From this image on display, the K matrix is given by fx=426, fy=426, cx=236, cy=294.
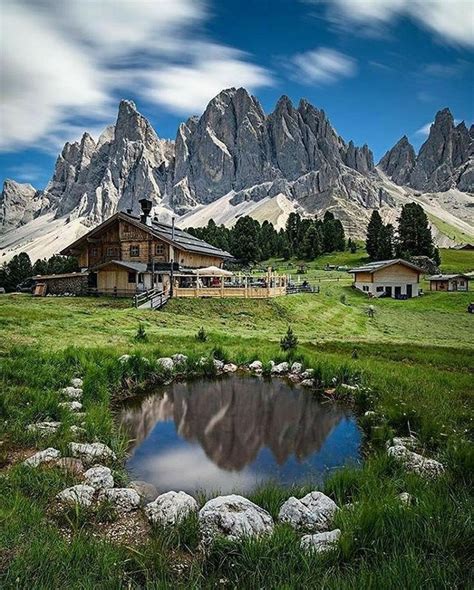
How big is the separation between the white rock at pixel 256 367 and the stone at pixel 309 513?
11128 mm

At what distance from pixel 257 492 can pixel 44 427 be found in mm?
5197

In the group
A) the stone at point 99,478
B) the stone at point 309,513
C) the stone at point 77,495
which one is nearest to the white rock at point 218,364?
the stone at point 99,478

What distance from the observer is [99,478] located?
7.55 meters

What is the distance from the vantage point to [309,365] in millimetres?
17641

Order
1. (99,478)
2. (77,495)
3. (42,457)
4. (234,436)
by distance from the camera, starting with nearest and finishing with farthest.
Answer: (77,495) < (99,478) < (42,457) < (234,436)

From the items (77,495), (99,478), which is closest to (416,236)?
(99,478)

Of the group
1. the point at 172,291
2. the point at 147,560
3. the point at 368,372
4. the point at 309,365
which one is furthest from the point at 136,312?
the point at 147,560

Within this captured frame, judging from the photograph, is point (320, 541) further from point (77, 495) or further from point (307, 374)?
point (307, 374)

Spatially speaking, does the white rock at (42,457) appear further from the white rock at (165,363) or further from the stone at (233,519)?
the white rock at (165,363)

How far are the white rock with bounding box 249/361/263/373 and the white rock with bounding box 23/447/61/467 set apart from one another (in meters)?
10.6

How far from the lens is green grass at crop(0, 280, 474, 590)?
4.80m

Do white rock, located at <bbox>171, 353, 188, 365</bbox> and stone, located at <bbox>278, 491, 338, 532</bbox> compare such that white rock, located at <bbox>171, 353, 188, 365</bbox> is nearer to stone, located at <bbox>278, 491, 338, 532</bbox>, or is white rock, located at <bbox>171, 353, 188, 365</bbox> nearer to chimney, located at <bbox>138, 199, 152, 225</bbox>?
stone, located at <bbox>278, 491, 338, 532</bbox>

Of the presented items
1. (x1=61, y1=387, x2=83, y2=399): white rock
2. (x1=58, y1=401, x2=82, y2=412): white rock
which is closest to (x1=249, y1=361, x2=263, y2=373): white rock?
(x1=61, y1=387, x2=83, y2=399): white rock

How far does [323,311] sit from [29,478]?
38.1 metres
